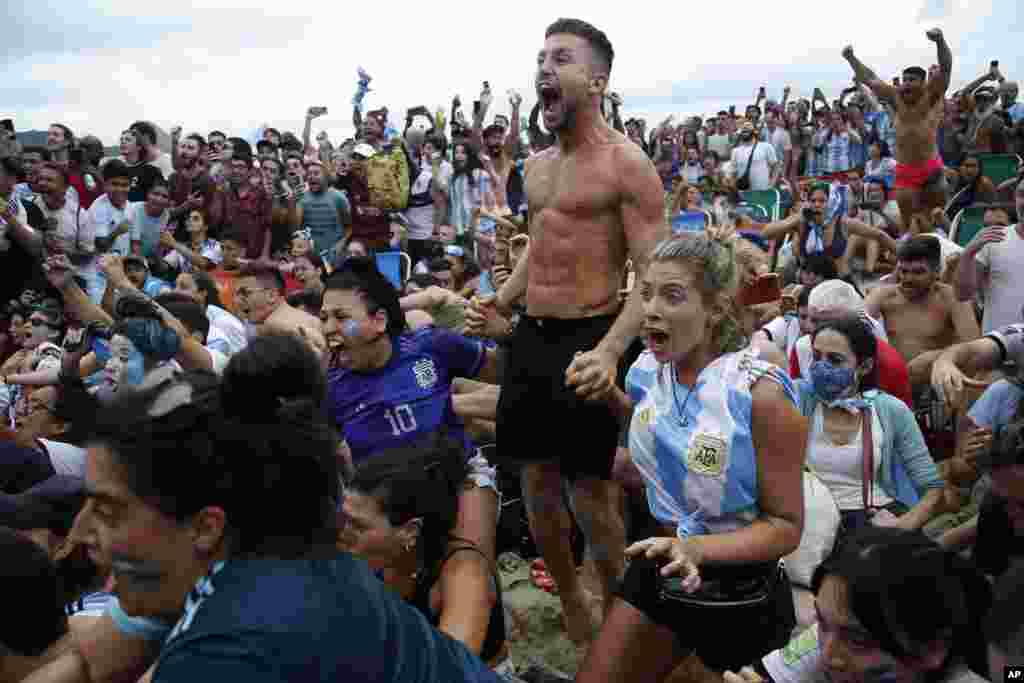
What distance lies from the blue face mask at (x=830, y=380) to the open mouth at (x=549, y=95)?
60.1 inches

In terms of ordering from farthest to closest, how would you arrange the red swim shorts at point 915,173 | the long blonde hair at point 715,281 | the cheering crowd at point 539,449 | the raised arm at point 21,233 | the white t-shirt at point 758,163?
1. the white t-shirt at point 758,163
2. the red swim shorts at point 915,173
3. the raised arm at point 21,233
4. the long blonde hair at point 715,281
5. the cheering crowd at point 539,449

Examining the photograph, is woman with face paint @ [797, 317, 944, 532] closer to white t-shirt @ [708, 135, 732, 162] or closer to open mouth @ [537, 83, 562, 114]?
open mouth @ [537, 83, 562, 114]

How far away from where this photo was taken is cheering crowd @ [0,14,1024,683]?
1925 mm

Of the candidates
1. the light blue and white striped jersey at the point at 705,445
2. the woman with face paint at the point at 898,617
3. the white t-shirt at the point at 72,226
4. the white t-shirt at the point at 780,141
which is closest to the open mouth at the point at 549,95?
the light blue and white striped jersey at the point at 705,445

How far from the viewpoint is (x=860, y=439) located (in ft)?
14.6

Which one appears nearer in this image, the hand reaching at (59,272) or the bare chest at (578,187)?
the bare chest at (578,187)

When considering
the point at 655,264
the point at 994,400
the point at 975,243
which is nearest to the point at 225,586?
the point at 655,264

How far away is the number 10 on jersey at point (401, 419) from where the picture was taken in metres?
3.93

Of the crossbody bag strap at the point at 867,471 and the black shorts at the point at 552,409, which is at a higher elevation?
the black shorts at the point at 552,409

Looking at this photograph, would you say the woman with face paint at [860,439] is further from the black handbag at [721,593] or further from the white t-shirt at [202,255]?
the white t-shirt at [202,255]

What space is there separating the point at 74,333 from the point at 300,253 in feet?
8.20

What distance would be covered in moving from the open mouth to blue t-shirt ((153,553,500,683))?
8.88ft

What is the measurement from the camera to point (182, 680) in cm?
172

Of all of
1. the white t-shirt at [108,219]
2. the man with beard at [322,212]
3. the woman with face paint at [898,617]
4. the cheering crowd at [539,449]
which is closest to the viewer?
the cheering crowd at [539,449]
